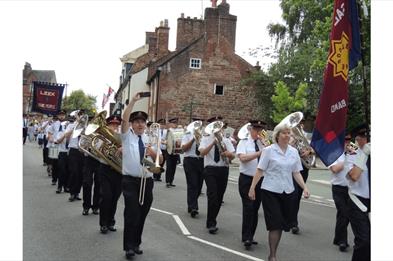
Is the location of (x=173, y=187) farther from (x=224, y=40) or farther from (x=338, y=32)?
(x=224, y=40)

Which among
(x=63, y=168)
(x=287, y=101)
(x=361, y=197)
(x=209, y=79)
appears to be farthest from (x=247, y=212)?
(x=209, y=79)

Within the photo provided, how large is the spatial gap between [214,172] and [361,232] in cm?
381

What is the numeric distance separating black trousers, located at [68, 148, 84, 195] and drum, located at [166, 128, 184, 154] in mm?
3181

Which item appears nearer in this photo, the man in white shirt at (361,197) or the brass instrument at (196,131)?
the man in white shirt at (361,197)

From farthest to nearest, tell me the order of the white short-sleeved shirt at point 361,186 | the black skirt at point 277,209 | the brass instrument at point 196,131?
the brass instrument at point 196,131
the black skirt at point 277,209
the white short-sleeved shirt at point 361,186

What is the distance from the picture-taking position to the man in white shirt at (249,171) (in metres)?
8.09

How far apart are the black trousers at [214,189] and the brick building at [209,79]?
94.9ft

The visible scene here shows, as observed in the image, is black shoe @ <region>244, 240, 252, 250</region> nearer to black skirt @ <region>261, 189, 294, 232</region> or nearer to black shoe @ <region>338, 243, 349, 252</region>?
black skirt @ <region>261, 189, 294, 232</region>

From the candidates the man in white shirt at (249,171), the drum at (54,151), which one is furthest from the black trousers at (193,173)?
the drum at (54,151)

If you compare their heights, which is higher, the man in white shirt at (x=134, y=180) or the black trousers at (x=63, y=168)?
the man in white shirt at (x=134, y=180)

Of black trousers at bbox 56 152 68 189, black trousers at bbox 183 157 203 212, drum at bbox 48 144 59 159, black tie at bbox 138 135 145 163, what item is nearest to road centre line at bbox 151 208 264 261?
black trousers at bbox 183 157 203 212

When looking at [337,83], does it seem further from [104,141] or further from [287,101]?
[287,101]

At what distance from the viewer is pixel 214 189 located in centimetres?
917

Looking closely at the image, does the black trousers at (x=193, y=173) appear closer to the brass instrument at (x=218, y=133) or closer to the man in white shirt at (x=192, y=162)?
the man in white shirt at (x=192, y=162)
